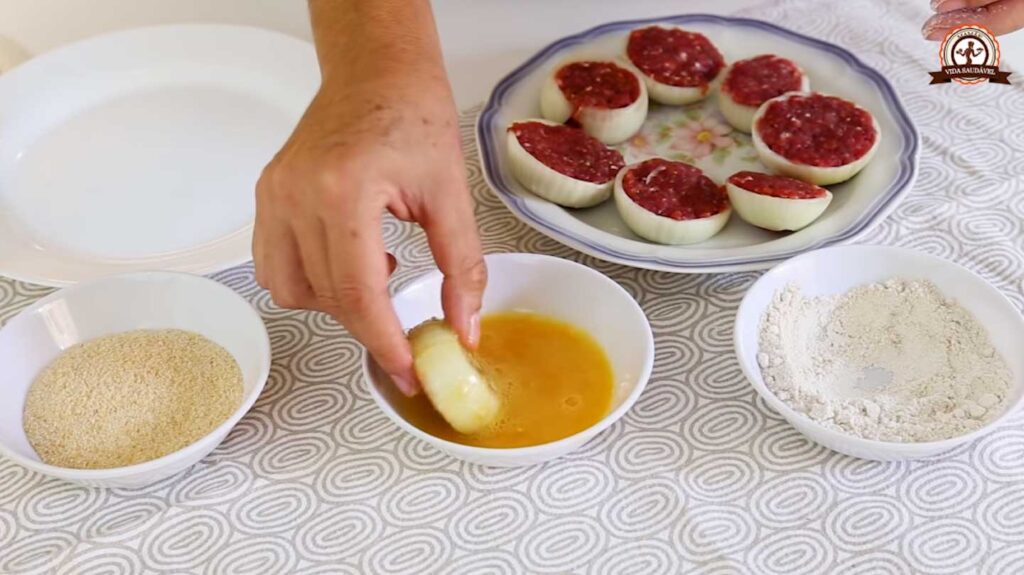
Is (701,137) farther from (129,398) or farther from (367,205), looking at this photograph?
(129,398)

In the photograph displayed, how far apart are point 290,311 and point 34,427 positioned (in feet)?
0.89

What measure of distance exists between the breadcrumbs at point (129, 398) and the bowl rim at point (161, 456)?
21mm

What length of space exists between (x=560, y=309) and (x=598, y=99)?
Result: 13.0 inches

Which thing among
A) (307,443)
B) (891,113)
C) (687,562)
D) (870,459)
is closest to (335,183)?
(307,443)

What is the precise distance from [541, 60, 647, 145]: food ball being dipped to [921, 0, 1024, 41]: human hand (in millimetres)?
385

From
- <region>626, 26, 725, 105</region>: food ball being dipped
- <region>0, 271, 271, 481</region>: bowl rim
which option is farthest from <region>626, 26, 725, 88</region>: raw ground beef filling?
<region>0, 271, 271, 481</region>: bowl rim

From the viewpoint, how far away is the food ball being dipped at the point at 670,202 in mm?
1100

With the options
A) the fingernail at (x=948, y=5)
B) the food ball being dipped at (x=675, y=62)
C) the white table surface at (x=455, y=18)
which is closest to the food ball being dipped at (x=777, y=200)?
the food ball being dipped at (x=675, y=62)

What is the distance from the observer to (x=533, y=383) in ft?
3.14

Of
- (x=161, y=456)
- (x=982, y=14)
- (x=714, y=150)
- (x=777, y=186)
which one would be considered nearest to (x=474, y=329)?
(x=161, y=456)

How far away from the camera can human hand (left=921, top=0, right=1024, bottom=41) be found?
120cm

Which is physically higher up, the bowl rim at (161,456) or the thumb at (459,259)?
the thumb at (459,259)

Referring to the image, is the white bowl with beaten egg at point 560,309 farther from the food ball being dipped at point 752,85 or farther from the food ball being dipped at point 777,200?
the food ball being dipped at point 752,85

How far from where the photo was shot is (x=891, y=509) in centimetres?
88
